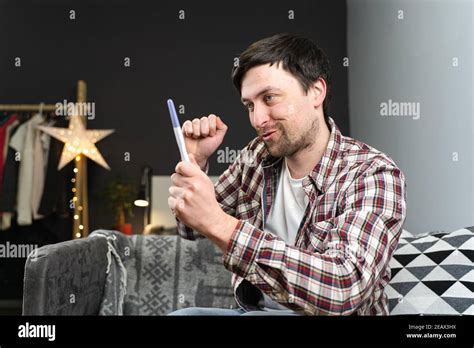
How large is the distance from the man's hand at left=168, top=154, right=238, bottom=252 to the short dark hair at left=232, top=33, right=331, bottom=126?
1.32 feet

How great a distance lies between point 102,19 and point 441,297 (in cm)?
235

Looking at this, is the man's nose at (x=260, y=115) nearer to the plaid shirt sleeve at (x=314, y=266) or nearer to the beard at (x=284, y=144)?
the beard at (x=284, y=144)

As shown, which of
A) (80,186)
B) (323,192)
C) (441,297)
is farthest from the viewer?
(80,186)

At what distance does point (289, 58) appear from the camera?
1.00m

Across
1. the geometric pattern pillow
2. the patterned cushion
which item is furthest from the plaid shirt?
the patterned cushion

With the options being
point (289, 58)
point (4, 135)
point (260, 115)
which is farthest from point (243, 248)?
point (4, 135)

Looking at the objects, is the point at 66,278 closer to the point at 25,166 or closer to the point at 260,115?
the point at 260,115

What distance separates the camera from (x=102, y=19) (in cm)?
298

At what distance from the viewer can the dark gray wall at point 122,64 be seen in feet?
9.46

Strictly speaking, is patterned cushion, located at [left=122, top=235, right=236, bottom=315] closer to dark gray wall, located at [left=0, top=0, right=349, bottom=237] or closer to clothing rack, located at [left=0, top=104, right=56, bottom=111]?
dark gray wall, located at [left=0, top=0, right=349, bottom=237]

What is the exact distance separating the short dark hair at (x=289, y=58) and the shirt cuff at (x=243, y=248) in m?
0.40

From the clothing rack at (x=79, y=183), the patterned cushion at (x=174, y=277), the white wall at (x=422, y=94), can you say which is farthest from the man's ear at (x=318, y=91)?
the clothing rack at (x=79, y=183)
